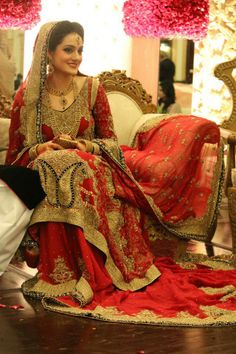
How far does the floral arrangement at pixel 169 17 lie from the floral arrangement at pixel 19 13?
1080 millimetres

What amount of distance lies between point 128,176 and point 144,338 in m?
1.18

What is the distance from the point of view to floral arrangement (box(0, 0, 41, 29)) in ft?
17.9

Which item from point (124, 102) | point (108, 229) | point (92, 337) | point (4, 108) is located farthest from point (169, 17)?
point (92, 337)

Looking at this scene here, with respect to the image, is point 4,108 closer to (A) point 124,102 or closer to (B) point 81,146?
(A) point 124,102

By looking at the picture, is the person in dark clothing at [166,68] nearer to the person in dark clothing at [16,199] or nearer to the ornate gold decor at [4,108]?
the ornate gold decor at [4,108]

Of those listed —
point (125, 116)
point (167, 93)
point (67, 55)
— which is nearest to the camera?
point (67, 55)

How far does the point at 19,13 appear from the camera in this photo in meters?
5.51

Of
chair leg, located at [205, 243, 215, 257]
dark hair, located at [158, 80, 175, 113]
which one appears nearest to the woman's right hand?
chair leg, located at [205, 243, 215, 257]

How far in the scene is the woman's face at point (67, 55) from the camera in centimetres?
379

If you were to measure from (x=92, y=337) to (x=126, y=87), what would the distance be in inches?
103

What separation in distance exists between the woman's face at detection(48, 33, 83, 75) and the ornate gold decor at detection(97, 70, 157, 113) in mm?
1228

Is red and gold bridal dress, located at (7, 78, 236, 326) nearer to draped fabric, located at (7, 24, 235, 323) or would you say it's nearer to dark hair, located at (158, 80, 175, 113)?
draped fabric, located at (7, 24, 235, 323)

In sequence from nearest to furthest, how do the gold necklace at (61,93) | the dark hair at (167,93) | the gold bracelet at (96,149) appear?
1. the gold bracelet at (96,149)
2. the gold necklace at (61,93)
3. the dark hair at (167,93)

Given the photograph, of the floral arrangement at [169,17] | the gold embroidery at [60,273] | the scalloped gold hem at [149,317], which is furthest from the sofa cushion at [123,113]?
the scalloped gold hem at [149,317]
